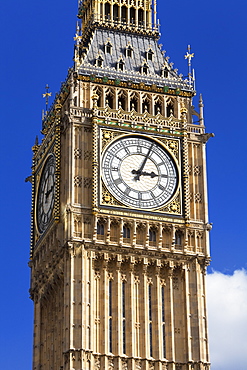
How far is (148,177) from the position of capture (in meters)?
67.8

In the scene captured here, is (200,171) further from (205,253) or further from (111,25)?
(111,25)

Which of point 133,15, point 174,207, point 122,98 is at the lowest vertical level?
point 174,207

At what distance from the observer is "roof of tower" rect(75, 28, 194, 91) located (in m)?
70.3

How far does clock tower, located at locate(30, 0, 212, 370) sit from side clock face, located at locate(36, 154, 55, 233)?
81 mm

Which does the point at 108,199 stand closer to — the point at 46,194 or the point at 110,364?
the point at 46,194

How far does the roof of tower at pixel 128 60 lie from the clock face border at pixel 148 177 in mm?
3490

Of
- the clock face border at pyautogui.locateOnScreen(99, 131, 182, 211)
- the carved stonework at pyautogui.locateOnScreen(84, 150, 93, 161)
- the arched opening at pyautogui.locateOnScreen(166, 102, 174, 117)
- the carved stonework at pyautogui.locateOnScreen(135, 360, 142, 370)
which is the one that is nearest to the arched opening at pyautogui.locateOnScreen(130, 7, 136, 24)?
the arched opening at pyautogui.locateOnScreen(166, 102, 174, 117)

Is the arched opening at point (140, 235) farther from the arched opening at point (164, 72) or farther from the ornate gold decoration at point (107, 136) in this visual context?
the arched opening at point (164, 72)

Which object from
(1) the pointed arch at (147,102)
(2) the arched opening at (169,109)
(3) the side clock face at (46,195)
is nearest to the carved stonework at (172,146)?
(2) the arched opening at (169,109)

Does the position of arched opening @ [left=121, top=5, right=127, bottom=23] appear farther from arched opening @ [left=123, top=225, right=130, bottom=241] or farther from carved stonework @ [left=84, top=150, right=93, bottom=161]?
arched opening @ [left=123, top=225, right=130, bottom=241]

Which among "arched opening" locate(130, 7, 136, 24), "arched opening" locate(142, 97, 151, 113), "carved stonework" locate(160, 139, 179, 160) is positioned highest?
"arched opening" locate(130, 7, 136, 24)

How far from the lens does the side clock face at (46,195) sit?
68875mm

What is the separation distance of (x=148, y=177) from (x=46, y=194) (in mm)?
5591

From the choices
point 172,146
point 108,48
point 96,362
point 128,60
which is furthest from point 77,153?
point 96,362
